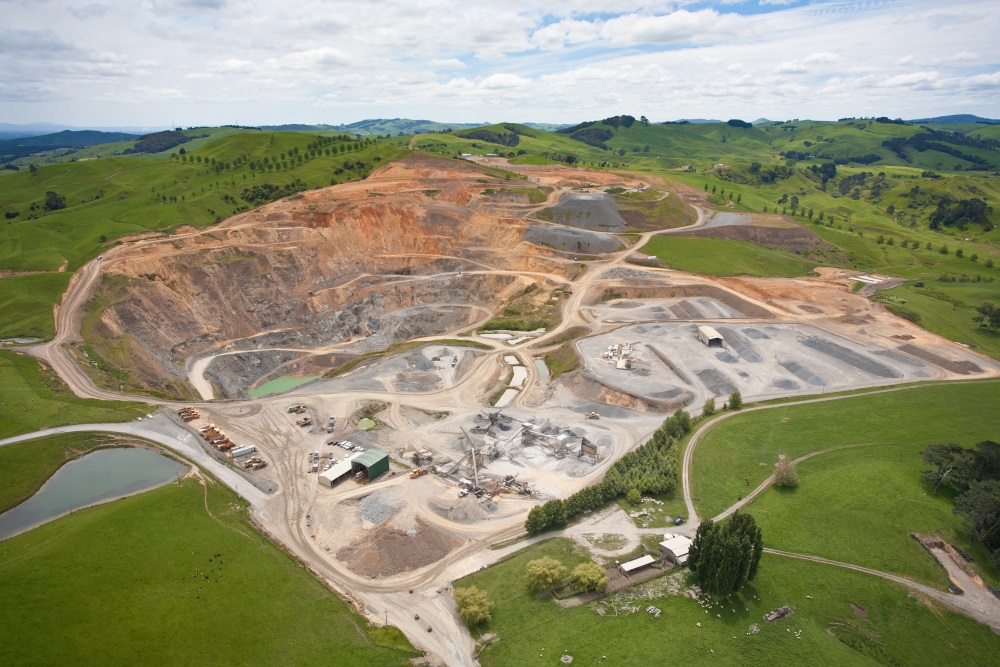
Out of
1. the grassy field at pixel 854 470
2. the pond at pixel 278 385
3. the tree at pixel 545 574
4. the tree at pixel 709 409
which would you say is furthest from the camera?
the pond at pixel 278 385

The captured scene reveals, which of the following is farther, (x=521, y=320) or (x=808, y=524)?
(x=521, y=320)

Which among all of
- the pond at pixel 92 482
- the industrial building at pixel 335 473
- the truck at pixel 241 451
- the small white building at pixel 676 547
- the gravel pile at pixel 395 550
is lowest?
the gravel pile at pixel 395 550

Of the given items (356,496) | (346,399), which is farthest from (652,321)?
(356,496)

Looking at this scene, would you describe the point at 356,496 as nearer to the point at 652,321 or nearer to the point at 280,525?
the point at 280,525

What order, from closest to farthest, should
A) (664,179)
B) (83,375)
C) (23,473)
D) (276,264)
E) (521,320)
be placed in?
(23,473) < (83,375) < (521,320) < (276,264) < (664,179)

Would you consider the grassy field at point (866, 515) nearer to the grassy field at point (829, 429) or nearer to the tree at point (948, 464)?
the tree at point (948, 464)

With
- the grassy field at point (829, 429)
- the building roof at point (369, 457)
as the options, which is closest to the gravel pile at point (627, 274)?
the grassy field at point (829, 429)

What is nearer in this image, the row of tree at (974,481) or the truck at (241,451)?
the row of tree at (974,481)
